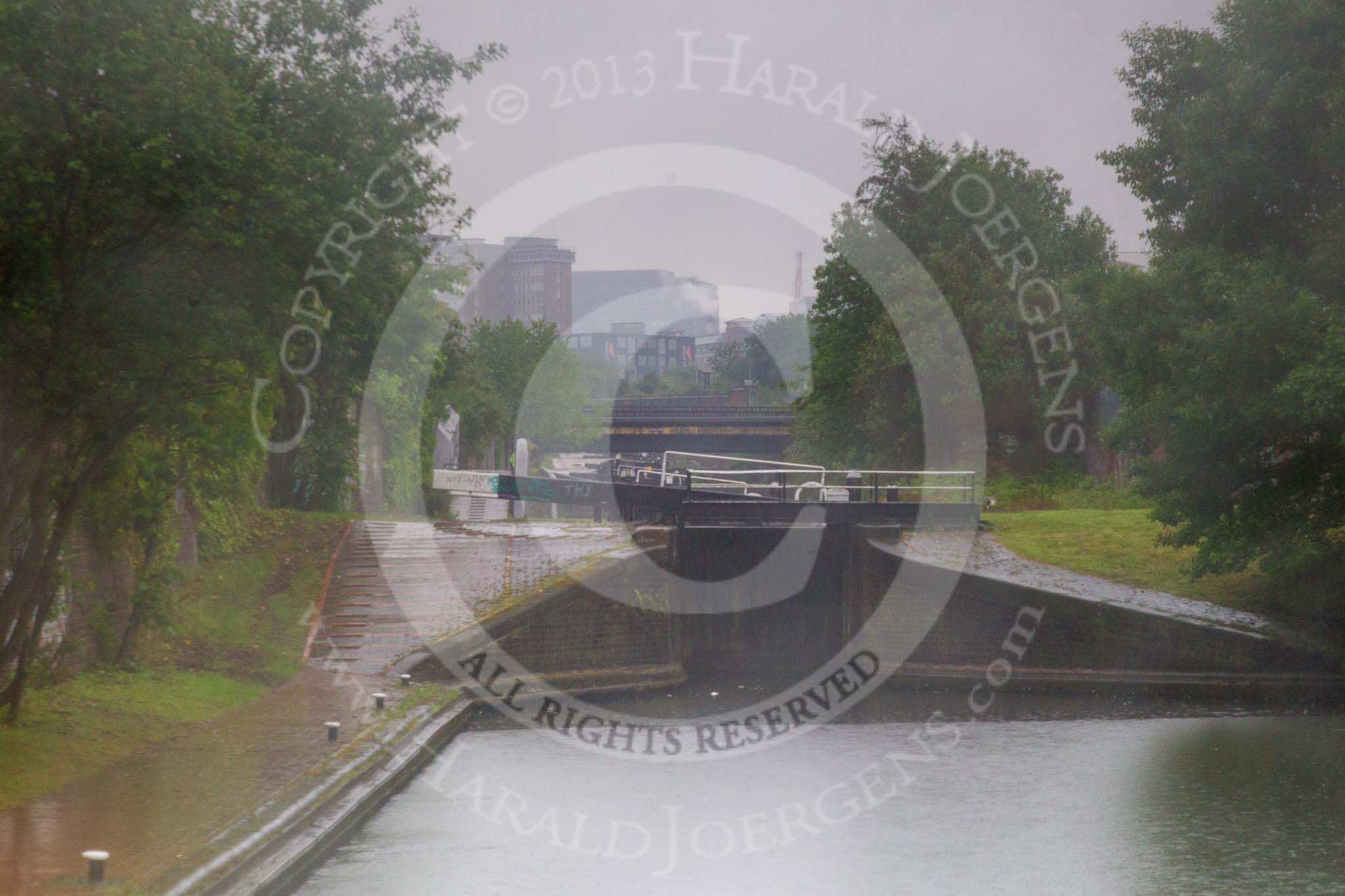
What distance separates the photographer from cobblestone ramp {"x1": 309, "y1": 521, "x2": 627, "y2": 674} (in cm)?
1909

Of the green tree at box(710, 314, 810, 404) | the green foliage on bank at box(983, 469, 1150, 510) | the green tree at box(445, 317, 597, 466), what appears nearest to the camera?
the green foliage on bank at box(983, 469, 1150, 510)

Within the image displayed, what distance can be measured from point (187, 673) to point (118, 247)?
6955 millimetres

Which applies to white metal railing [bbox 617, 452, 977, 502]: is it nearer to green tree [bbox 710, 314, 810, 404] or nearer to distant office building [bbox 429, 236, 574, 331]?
green tree [bbox 710, 314, 810, 404]

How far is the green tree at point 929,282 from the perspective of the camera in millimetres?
42031

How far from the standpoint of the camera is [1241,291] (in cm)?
1964

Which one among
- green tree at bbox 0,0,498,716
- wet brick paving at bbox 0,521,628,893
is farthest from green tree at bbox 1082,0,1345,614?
green tree at bbox 0,0,498,716

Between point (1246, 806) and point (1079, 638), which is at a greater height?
point (1079, 638)

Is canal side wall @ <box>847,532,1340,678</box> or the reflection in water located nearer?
the reflection in water

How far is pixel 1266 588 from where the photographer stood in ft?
72.9

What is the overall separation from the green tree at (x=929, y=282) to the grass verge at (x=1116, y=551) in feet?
38.8

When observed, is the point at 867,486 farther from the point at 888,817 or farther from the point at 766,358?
the point at 766,358

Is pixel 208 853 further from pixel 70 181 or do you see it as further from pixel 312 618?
Answer: pixel 312 618

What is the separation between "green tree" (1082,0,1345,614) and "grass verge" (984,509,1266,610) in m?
0.99

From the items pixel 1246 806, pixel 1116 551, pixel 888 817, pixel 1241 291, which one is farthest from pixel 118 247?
pixel 1116 551
